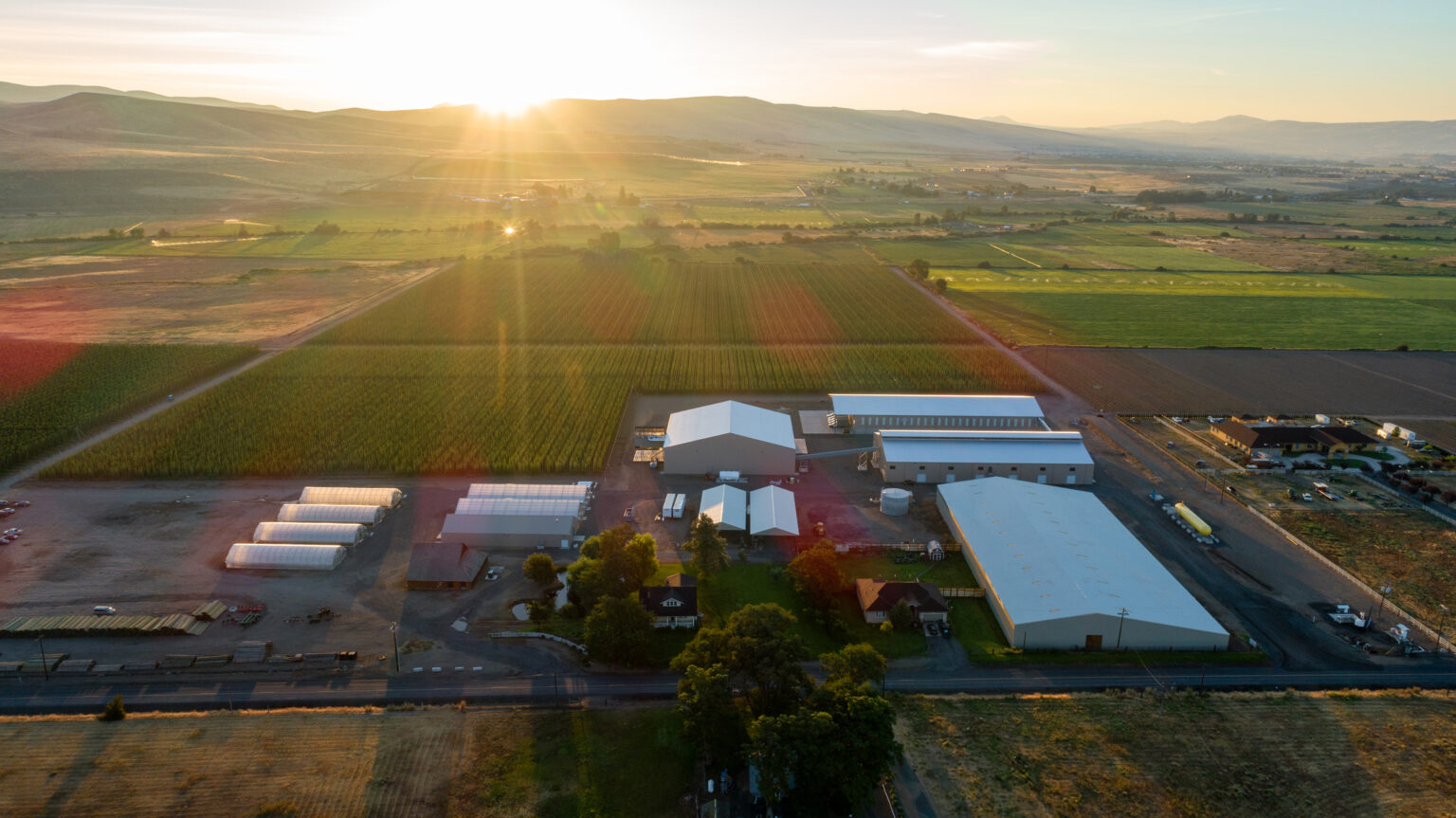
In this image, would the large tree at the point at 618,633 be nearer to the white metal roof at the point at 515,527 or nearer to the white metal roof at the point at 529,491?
the white metal roof at the point at 515,527

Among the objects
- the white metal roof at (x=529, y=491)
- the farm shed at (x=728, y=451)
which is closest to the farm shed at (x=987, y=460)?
the farm shed at (x=728, y=451)

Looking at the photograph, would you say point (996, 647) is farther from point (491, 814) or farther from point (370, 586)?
point (370, 586)

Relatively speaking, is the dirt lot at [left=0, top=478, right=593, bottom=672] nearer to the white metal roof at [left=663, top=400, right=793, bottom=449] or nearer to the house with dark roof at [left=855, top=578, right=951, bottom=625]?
the house with dark roof at [left=855, top=578, right=951, bottom=625]

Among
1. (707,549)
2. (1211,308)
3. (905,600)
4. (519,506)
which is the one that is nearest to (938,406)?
(905,600)

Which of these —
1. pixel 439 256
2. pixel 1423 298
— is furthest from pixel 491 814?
pixel 1423 298

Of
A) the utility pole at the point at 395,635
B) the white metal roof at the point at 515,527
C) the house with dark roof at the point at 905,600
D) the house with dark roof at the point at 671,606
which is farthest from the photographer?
the white metal roof at the point at 515,527
